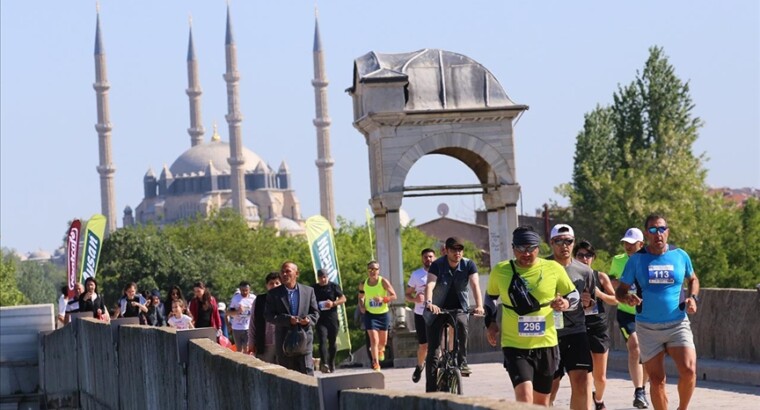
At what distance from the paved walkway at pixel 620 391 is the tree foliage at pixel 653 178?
2216 inches

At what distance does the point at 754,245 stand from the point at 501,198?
4628 centimetres

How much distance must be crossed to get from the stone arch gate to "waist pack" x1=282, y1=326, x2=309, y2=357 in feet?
42.3

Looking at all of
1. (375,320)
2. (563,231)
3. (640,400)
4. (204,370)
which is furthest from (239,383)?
(375,320)

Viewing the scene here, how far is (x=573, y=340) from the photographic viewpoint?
12969mm

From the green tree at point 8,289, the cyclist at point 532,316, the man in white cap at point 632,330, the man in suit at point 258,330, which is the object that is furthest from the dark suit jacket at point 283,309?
the green tree at point 8,289

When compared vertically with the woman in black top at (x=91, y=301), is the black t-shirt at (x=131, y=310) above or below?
below

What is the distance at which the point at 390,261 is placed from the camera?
30906 mm

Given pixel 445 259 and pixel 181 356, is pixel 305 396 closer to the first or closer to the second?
pixel 181 356

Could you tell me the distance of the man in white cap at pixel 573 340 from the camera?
1279cm

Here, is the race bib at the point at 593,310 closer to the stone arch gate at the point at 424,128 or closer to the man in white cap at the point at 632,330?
the man in white cap at the point at 632,330

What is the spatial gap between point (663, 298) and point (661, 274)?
0.55 ft

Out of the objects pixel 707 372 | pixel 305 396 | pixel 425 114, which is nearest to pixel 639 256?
pixel 305 396

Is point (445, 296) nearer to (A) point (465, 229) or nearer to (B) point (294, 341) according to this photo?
(B) point (294, 341)

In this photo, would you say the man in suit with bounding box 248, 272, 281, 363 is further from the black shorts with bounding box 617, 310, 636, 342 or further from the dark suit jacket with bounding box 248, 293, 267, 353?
the black shorts with bounding box 617, 310, 636, 342
